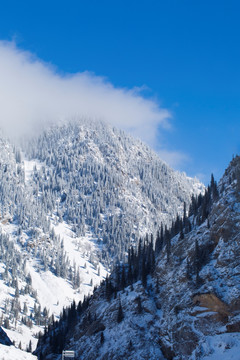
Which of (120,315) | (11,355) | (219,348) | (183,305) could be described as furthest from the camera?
(120,315)

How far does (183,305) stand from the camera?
243ft

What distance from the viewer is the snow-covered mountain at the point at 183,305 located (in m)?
65.0

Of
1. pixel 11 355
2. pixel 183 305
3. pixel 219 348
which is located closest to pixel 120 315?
pixel 183 305

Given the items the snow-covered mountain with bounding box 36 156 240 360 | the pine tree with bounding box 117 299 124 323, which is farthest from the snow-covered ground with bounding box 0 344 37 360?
the pine tree with bounding box 117 299 124 323

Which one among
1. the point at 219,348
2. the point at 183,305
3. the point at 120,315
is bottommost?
the point at 219,348

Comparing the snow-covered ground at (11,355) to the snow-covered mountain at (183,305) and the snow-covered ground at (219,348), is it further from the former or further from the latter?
the snow-covered ground at (219,348)

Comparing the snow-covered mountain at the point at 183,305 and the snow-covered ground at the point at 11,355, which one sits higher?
the snow-covered mountain at the point at 183,305

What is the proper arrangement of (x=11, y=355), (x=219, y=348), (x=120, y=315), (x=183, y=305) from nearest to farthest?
1. (x=11, y=355)
2. (x=219, y=348)
3. (x=183, y=305)
4. (x=120, y=315)

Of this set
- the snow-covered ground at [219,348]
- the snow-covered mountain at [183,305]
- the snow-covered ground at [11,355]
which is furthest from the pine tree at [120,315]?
the snow-covered ground at [11,355]

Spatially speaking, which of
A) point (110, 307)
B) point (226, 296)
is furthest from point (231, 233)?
point (110, 307)

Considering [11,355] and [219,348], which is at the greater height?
[219,348]

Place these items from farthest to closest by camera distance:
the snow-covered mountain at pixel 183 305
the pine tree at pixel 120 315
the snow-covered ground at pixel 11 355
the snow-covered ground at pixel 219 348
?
the pine tree at pixel 120 315
the snow-covered mountain at pixel 183 305
the snow-covered ground at pixel 219 348
the snow-covered ground at pixel 11 355

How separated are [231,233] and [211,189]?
38601mm

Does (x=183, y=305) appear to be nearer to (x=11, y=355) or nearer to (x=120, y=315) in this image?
(x=120, y=315)
